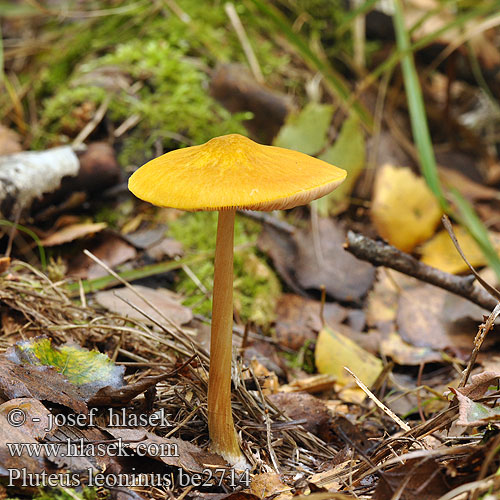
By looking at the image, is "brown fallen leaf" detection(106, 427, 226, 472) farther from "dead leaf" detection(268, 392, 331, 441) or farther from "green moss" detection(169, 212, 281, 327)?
"green moss" detection(169, 212, 281, 327)

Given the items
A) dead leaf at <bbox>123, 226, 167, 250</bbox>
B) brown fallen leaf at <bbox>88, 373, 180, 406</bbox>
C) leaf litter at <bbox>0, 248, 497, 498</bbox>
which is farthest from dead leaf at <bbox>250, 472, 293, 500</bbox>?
dead leaf at <bbox>123, 226, 167, 250</bbox>

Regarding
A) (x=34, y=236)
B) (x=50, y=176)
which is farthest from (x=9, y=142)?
(x=34, y=236)

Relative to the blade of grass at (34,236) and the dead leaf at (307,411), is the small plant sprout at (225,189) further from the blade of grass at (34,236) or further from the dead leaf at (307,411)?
the blade of grass at (34,236)

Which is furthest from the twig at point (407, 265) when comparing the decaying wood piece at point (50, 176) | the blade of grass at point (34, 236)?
the decaying wood piece at point (50, 176)

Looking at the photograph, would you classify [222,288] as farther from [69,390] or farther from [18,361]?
[18,361]

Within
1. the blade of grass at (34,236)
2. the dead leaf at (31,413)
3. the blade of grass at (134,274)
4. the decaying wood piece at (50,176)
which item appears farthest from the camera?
the decaying wood piece at (50,176)

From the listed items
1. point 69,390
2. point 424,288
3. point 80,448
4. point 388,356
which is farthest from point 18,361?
point 424,288

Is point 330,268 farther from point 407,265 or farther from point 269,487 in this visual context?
point 269,487
